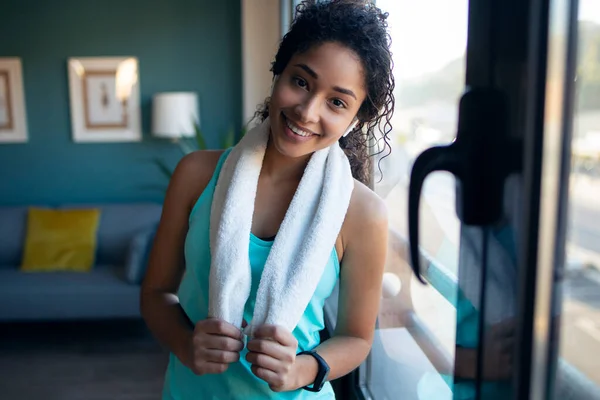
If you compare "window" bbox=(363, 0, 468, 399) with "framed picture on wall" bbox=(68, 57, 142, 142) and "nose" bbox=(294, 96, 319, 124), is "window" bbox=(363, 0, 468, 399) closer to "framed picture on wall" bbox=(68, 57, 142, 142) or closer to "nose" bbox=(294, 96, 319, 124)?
"nose" bbox=(294, 96, 319, 124)

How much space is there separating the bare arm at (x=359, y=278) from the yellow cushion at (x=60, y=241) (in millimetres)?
3178

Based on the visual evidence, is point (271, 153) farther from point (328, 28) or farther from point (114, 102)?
point (114, 102)

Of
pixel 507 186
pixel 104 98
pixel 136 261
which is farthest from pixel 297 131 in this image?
pixel 104 98

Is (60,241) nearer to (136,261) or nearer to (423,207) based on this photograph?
(136,261)

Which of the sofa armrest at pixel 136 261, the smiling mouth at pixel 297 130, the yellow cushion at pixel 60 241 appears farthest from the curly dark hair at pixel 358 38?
the yellow cushion at pixel 60 241

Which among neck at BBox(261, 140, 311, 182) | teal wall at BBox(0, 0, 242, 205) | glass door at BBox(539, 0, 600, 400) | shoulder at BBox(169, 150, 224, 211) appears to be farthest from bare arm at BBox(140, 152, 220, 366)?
teal wall at BBox(0, 0, 242, 205)

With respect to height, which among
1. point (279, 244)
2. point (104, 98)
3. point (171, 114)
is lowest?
point (279, 244)

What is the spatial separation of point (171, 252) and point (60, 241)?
3.14 meters

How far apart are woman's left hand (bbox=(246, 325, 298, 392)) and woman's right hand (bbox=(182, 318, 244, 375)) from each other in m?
0.03

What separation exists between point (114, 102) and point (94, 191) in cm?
73

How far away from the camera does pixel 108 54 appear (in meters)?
4.12

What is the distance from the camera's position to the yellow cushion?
12.3 ft

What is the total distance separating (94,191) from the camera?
169 inches

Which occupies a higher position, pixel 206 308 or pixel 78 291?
pixel 206 308
